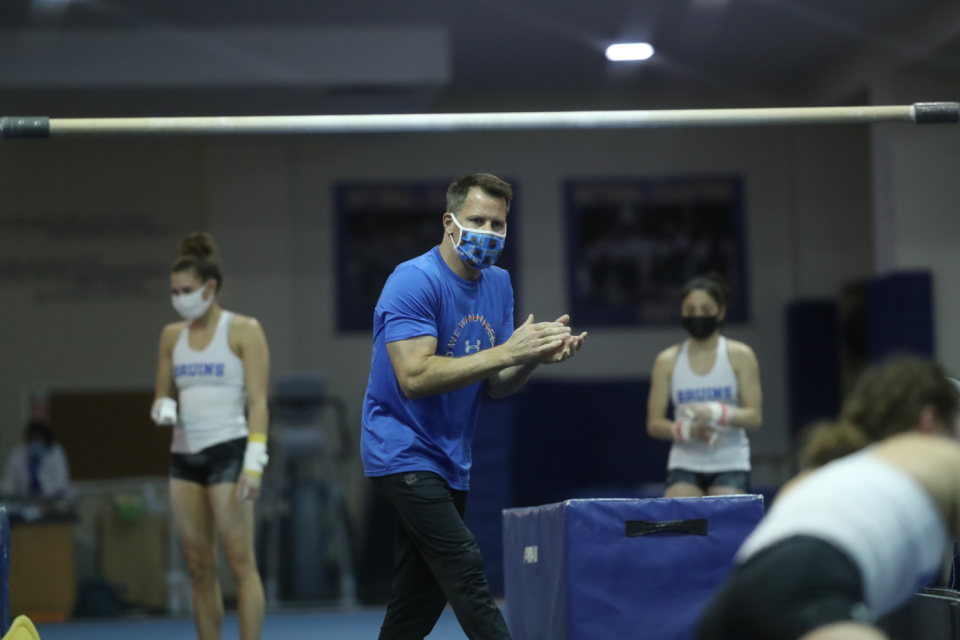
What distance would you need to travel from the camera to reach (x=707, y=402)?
193 inches

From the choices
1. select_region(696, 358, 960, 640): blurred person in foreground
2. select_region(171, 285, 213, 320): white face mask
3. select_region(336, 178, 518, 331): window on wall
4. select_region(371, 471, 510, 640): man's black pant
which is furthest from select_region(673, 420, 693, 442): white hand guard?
select_region(336, 178, 518, 331): window on wall

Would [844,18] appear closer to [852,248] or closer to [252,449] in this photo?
[852,248]

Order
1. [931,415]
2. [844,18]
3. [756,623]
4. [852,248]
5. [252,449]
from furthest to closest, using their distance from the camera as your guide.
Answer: [852,248] → [844,18] → [252,449] → [931,415] → [756,623]

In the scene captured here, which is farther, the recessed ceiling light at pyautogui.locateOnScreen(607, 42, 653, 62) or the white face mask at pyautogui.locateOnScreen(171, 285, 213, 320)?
the recessed ceiling light at pyautogui.locateOnScreen(607, 42, 653, 62)

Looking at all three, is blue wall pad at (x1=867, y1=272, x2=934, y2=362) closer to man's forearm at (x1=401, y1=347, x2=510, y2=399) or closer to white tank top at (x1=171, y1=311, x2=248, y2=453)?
white tank top at (x1=171, y1=311, x2=248, y2=453)

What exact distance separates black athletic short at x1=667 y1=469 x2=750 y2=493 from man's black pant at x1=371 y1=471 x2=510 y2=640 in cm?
184

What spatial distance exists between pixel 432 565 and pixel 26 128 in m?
2.44

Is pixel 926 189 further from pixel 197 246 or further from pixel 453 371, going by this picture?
pixel 453 371

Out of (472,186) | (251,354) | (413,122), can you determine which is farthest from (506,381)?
(251,354)

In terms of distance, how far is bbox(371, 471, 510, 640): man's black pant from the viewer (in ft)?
9.70

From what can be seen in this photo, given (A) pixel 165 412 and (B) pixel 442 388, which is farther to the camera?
(A) pixel 165 412

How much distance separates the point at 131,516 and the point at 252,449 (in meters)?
5.05

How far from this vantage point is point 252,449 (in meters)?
4.21

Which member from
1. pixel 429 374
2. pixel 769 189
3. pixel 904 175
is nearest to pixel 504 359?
pixel 429 374
